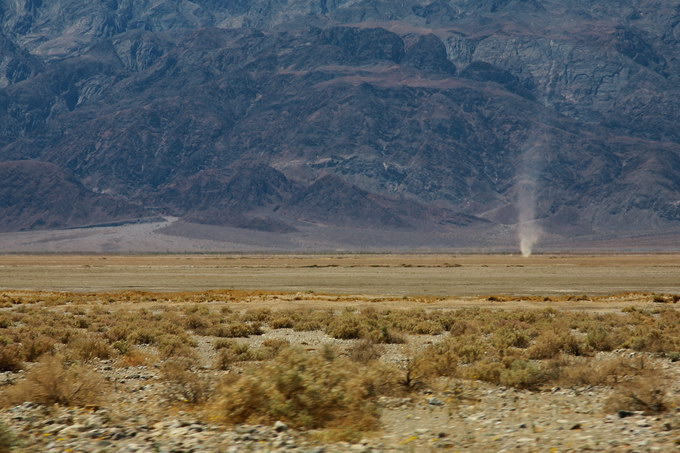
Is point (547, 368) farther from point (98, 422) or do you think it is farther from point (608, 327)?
point (608, 327)

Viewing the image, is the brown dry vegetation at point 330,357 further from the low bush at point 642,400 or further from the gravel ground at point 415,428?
the gravel ground at point 415,428

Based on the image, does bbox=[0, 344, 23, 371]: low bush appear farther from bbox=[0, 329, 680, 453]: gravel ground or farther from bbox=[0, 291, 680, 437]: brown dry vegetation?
bbox=[0, 329, 680, 453]: gravel ground

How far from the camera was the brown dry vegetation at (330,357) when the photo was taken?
502 inches

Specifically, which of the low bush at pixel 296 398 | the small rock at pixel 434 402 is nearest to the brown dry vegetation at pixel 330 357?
the low bush at pixel 296 398

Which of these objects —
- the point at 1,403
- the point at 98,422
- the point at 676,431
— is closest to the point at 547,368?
the point at 676,431

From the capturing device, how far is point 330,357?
48.8 feet

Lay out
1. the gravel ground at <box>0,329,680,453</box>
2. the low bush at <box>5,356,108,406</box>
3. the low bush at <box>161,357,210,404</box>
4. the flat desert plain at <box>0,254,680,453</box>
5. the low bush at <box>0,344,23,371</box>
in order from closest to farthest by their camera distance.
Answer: the gravel ground at <box>0,329,680,453</box>, the flat desert plain at <box>0,254,680,453</box>, the low bush at <box>5,356,108,406</box>, the low bush at <box>161,357,210,404</box>, the low bush at <box>0,344,23,371</box>

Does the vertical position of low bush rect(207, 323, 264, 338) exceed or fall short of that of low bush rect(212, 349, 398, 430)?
it falls short

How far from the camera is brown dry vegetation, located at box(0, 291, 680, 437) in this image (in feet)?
41.8

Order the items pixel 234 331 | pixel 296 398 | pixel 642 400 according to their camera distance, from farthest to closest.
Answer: pixel 234 331 → pixel 642 400 → pixel 296 398

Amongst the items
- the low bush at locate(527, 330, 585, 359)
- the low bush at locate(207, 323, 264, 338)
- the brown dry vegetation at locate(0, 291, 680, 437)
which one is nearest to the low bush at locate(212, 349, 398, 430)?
the brown dry vegetation at locate(0, 291, 680, 437)

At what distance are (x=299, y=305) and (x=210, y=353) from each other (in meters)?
19.8

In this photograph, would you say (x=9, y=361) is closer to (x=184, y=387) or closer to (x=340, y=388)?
(x=184, y=387)

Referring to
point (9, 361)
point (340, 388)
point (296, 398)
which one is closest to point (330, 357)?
point (340, 388)
